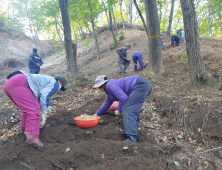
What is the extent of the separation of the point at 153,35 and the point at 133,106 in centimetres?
477

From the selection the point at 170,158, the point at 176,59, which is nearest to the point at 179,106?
the point at 170,158

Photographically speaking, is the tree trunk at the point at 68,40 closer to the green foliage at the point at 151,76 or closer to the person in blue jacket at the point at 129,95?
the green foliage at the point at 151,76

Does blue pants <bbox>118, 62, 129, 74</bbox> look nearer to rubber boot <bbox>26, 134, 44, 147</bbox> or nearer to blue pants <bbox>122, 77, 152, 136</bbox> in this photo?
blue pants <bbox>122, 77, 152, 136</bbox>

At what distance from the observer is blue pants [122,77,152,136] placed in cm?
292

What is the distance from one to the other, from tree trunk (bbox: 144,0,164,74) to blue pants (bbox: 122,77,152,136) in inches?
163

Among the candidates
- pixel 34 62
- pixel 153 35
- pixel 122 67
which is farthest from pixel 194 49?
pixel 34 62

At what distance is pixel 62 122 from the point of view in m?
3.74

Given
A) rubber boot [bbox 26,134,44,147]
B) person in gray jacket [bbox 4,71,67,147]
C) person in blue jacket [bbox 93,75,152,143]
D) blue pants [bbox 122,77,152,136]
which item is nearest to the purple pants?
person in gray jacket [bbox 4,71,67,147]

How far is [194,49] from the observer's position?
4.88 metres

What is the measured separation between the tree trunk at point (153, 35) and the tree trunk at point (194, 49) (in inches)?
72.8

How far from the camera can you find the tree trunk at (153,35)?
6.65 m

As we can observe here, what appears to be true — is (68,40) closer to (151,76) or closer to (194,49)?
(151,76)

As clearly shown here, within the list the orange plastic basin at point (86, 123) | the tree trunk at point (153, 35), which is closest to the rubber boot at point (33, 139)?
the orange plastic basin at point (86, 123)

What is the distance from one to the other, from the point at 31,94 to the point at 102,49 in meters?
16.2
